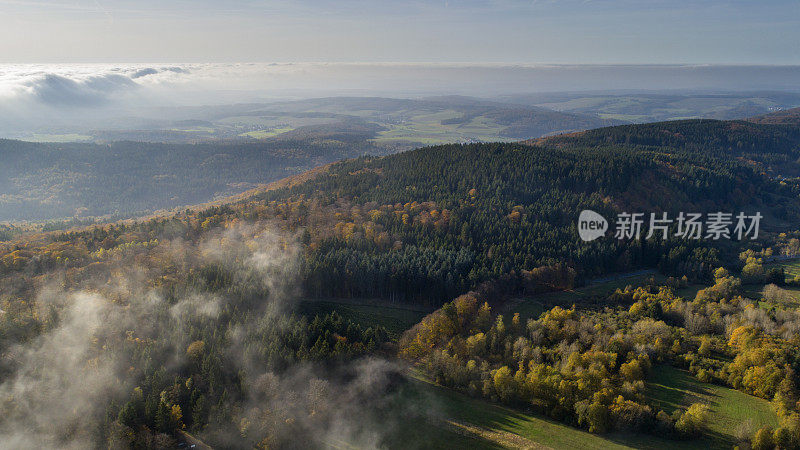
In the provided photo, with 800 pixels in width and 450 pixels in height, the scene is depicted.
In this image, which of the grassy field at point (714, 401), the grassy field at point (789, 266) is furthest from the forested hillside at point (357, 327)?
the grassy field at point (789, 266)

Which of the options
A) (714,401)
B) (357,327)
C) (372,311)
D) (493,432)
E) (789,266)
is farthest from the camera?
(789,266)

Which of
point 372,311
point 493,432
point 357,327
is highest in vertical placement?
point 357,327

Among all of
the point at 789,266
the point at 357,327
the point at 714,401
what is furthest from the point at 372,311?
the point at 789,266

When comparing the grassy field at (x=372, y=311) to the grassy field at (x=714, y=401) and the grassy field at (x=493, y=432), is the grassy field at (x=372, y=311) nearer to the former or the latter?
the grassy field at (x=493, y=432)

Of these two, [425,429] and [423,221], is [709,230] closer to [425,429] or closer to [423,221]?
[423,221]

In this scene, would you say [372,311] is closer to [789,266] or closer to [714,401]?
[714,401]

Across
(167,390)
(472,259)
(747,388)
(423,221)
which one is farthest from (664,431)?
(423,221)
